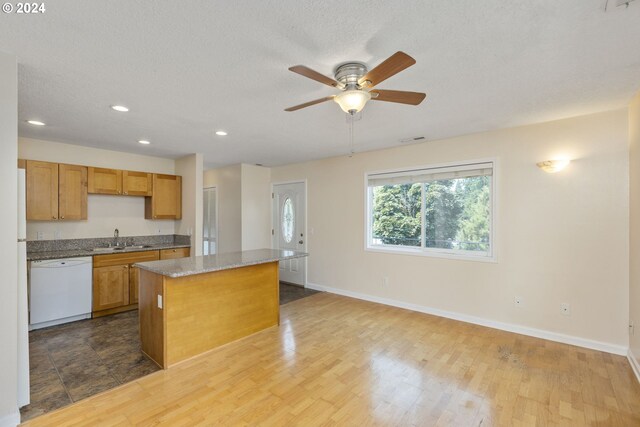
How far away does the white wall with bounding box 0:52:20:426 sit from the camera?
1895 mm

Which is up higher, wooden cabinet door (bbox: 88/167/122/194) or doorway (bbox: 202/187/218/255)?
wooden cabinet door (bbox: 88/167/122/194)

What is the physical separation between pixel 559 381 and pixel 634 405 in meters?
0.43

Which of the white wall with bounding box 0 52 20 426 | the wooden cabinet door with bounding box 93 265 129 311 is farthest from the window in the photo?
the white wall with bounding box 0 52 20 426

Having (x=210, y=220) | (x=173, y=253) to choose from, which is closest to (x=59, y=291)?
(x=173, y=253)

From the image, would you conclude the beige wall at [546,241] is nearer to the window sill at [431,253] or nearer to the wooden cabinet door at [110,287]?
the window sill at [431,253]

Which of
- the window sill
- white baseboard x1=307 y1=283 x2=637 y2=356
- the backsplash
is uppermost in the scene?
the backsplash

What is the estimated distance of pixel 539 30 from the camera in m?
1.67

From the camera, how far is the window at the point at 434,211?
384 cm

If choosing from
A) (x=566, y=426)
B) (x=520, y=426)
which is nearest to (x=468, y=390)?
(x=520, y=426)

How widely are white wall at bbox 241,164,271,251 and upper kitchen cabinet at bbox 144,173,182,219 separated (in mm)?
1147

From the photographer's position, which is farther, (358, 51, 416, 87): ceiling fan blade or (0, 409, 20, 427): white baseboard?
(0, 409, 20, 427): white baseboard

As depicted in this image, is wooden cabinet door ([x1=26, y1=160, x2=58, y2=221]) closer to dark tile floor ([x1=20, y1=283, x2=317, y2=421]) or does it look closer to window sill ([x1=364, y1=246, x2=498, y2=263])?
dark tile floor ([x1=20, y1=283, x2=317, y2=421])

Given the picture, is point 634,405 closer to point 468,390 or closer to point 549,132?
point 468,390

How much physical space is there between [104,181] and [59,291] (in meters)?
1.64
